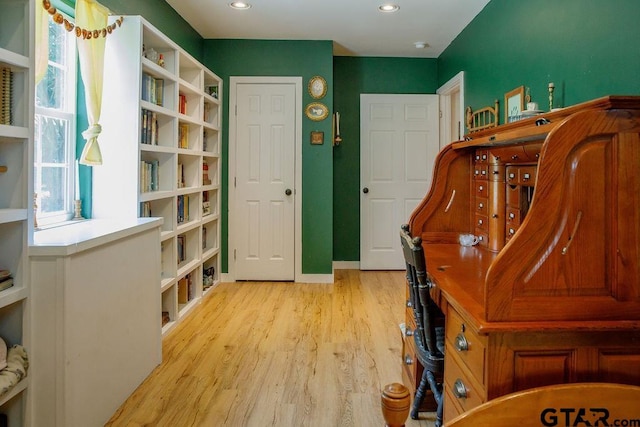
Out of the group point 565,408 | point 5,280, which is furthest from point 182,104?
point 565,408

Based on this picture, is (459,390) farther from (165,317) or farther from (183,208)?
(183,208)

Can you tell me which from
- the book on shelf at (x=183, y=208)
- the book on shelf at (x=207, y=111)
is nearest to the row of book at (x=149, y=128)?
the book on shelf at (x=183, y=208)

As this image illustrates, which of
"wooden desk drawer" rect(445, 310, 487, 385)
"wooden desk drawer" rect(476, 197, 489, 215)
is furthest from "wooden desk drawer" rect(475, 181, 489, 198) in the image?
"wooden desk drawer" rect(445, 310, 487, 385)

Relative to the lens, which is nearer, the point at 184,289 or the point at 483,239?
the point at 483,239

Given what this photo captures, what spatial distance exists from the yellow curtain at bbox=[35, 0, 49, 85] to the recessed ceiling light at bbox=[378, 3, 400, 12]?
99.9 inches

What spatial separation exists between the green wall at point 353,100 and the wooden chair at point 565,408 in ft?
15.3

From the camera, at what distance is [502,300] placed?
1191mm

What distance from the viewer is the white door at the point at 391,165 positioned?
541cm

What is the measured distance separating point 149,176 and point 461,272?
218 centimetres

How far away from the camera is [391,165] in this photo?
544 centimetres

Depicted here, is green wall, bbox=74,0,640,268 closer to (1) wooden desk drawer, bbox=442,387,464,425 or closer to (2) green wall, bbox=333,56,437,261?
(2) green wall, bbox=333,56,437,261

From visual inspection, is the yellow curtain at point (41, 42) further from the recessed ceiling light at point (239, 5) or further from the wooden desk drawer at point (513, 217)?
the wooden desk drawer at point (513, 217)

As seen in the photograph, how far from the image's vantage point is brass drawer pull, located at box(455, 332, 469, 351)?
137cm

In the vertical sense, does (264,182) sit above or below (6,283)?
above
